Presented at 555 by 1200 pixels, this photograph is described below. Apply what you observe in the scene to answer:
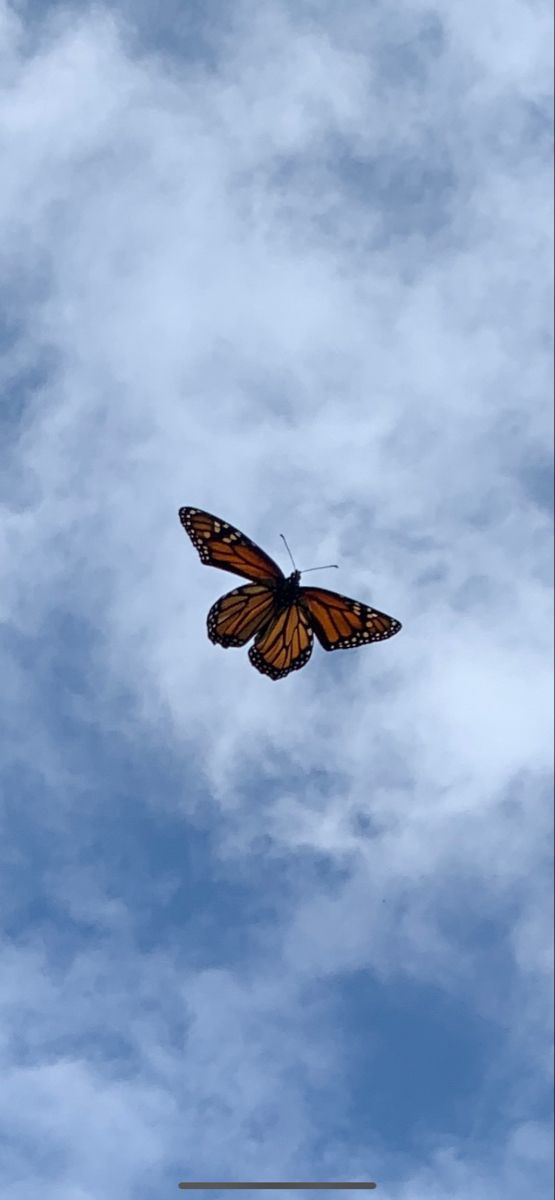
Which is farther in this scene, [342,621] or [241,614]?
[241,614]

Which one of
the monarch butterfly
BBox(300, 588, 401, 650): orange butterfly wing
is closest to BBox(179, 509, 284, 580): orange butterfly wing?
the monarch butterfly

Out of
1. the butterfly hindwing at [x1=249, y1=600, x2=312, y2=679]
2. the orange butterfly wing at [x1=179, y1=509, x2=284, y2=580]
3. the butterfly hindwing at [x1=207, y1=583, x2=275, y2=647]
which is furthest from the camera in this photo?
the butterfly hindwing at [x1=249, y1=600, x2=312, y2=679]

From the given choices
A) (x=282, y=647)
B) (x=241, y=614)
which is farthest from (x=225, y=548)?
(x=282, y=647)

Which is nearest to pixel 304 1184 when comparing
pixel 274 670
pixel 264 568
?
pixel 274 670

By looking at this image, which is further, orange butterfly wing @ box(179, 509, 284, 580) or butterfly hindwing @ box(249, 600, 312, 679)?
butterfly hindwing @ box(249, 600, 312, 679)

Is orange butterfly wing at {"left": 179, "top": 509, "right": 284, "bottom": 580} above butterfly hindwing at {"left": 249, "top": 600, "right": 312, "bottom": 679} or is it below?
above

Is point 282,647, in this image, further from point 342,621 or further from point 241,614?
point 342,621

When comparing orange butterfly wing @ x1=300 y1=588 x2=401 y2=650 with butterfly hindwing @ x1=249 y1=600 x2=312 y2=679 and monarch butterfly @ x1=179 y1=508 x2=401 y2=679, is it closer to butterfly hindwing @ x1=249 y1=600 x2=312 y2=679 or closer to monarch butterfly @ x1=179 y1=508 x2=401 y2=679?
monarch butterfly @ x1=179 y1=508 x2=401 y2=679

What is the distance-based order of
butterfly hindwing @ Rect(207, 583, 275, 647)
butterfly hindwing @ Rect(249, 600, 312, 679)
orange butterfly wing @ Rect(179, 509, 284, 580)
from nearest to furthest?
orange butterfly wing @ Rect(179, 509, 284, 580)
butterfly hindwing @ Rect(207, 583, 275, 647)
butterfly hindwing @ Rect(249, 600, 312, 679)
